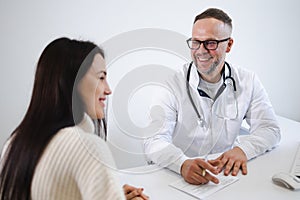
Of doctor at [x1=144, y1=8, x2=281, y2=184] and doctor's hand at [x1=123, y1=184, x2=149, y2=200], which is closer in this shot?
doctor's hand at [x1=123, y1=184, x2=149, y2=200]

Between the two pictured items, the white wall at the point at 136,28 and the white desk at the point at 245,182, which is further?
the white wall at the point at 136,28

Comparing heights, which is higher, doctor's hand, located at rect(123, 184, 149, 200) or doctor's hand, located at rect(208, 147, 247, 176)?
doctor's hand, located at rect(208, 147, 247, 176)


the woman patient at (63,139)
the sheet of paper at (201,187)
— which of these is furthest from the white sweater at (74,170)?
the sheet of paper at (201,187)

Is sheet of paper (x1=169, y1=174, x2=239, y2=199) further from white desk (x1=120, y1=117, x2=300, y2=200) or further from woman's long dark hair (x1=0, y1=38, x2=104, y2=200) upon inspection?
woman's long dark hair (x1=0, y1=38, x2=104, y2=200)

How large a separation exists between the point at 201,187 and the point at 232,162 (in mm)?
240

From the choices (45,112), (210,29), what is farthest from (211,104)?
(45,112)

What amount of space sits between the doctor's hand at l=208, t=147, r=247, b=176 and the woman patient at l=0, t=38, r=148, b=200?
660 millimetres

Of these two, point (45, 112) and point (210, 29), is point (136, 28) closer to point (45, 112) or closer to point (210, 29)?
point (210, 29)

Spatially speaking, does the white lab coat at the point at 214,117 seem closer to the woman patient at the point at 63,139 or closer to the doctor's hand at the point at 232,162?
the doctor's hand at the point at 232,162

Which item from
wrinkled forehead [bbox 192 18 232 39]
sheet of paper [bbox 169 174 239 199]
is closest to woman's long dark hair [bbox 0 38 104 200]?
sheet of paper [bbox 169 174 239 199]

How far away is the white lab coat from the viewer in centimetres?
167

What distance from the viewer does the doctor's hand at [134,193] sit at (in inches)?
46.0

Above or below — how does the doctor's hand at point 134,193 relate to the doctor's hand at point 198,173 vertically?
below

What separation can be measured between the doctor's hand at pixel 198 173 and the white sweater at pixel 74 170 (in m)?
0.52
